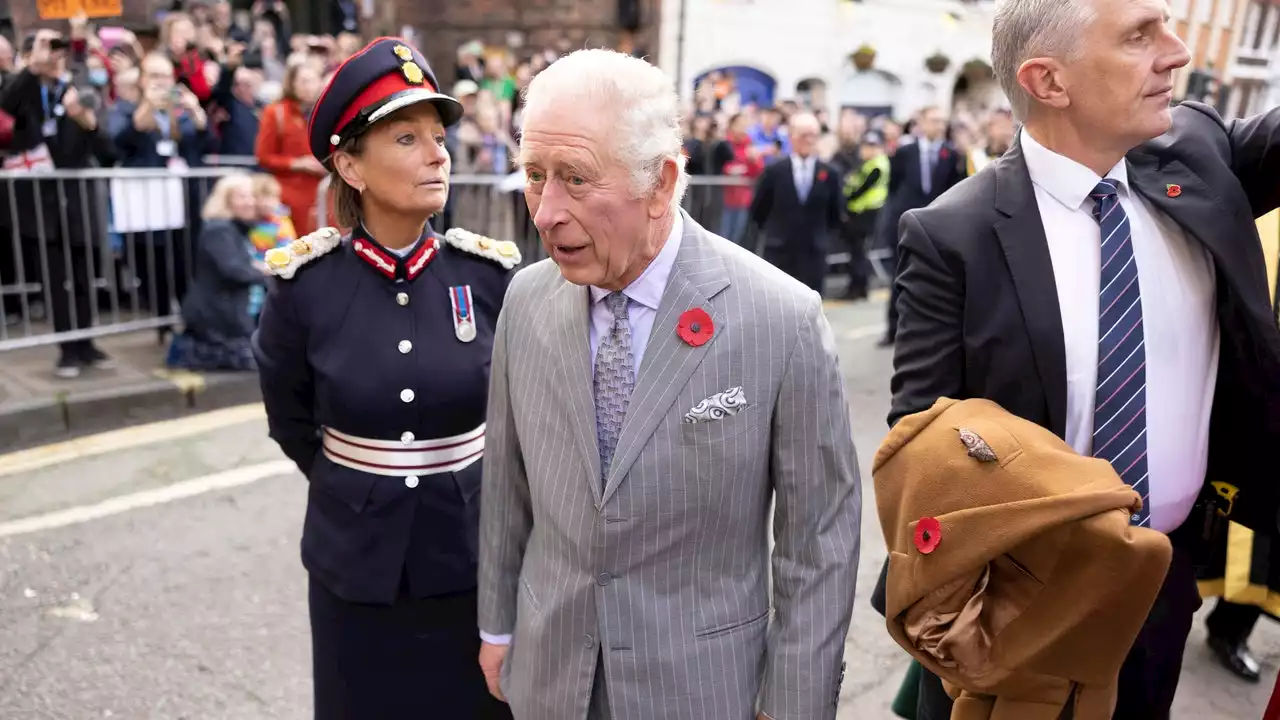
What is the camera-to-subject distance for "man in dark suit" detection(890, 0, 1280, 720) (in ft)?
6.09

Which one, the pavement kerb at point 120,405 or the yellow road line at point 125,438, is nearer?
the yellow road line at point 125,438

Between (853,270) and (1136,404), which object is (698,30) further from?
(1136,404)

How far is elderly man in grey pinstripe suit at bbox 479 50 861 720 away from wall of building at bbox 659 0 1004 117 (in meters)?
15.9

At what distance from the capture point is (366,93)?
2357 millimetres

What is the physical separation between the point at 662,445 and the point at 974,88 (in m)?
24.1

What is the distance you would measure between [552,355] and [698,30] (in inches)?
695

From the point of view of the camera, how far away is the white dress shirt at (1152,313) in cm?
192

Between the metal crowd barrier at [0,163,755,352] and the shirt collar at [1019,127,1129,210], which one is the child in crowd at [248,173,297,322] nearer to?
the metal crowd barrier at [0,163,755,352]

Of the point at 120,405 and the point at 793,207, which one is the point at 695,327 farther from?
the point at 793,207

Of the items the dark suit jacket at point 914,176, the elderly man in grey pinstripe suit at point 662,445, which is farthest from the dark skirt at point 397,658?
the dark suit jacket at point 914,176

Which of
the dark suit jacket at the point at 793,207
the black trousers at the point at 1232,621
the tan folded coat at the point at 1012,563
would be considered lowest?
the black trousers at the point at 1232,621

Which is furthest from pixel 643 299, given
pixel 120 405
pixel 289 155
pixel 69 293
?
pixel 289 155

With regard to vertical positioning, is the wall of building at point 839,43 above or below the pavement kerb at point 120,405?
above

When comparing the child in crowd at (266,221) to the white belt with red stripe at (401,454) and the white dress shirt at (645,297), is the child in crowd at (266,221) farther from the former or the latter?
the white dress shirt at (645,297)
